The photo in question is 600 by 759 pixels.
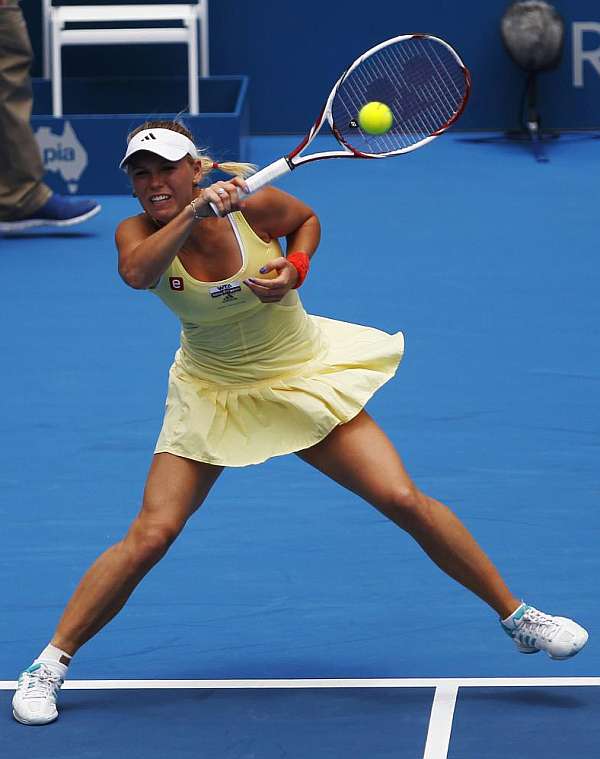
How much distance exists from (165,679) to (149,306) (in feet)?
13.4

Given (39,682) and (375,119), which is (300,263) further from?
(39,682)

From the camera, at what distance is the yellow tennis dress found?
13.1 ft

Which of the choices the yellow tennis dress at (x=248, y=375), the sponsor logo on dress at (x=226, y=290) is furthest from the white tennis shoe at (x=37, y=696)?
the sponsor logo on dress at (x=226, y=290)

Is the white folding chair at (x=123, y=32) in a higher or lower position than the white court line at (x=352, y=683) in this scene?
lower

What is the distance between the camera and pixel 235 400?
4.12 m

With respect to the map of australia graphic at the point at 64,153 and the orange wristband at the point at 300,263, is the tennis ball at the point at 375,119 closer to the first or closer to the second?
the orange wristband at the point at 300,263

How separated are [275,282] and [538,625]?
3.47 ft

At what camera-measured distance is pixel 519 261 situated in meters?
8.72

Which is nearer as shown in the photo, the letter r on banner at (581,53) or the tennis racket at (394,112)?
the tennis racket at (394,112)

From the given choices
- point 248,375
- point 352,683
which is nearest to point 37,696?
point 352,683

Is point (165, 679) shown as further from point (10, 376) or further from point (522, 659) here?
point (10, 376)

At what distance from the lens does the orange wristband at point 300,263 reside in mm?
3907

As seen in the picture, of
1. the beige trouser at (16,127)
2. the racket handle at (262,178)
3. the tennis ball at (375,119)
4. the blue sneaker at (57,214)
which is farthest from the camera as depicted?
the blue sneaker at (57,214)

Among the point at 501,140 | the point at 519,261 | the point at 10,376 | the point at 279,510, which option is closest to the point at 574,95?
the point at 501,140
